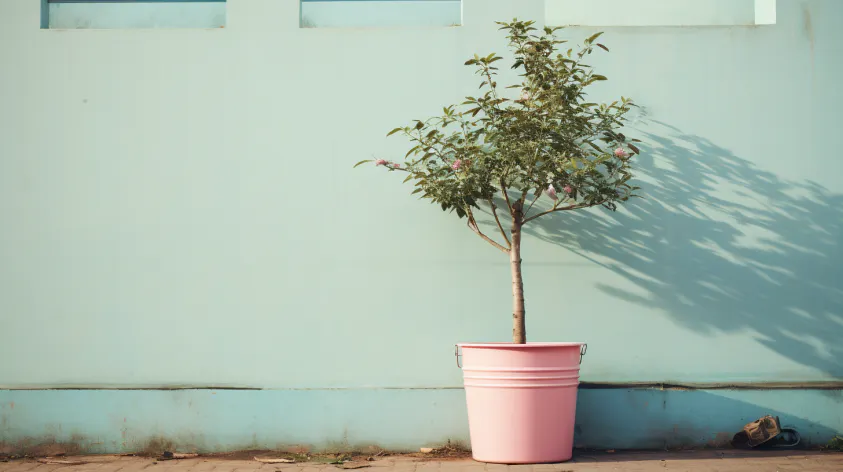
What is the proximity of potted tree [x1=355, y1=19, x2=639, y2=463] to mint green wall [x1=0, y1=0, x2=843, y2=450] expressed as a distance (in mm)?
379

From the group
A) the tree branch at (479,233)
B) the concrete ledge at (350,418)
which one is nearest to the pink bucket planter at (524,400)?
the concrete ledge at (350,418)

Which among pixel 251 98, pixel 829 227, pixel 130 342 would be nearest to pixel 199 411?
pixel 130 342

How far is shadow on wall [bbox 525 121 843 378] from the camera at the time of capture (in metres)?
5.57

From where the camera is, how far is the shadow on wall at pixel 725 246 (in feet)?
18.3

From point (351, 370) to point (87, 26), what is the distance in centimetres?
279

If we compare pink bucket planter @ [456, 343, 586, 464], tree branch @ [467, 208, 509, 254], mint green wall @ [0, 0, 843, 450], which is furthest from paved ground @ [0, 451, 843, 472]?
tree branch @ [467, 208, 509, 254]

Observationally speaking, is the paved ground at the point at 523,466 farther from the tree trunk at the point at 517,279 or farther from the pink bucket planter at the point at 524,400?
the tree trunk at the point at 517,279

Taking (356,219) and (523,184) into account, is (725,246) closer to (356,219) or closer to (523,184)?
(523,184)

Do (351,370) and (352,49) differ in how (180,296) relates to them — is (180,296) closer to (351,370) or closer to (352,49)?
(351,370)

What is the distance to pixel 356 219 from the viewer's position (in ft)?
18.5

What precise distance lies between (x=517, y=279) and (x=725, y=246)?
1378mm

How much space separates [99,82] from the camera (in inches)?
226

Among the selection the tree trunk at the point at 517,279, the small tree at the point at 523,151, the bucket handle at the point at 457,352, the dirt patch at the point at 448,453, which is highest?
the small tree at the point at 523,151

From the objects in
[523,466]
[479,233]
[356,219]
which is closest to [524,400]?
[523,466]
